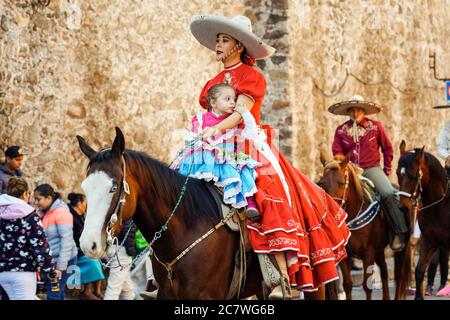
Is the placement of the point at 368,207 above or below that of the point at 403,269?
above

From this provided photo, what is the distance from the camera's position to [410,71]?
21750 mm

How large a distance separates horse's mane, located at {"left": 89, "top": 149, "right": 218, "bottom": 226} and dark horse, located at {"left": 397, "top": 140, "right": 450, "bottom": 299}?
5.87m

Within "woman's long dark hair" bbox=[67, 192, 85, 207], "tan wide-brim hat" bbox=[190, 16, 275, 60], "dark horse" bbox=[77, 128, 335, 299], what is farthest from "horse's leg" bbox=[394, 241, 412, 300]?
"dark horse" bbox=[77, 128, 335, 299]

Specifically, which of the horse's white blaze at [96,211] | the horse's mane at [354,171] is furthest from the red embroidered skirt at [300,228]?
the horse's mane at [354,171]

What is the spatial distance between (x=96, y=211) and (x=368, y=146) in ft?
23.6

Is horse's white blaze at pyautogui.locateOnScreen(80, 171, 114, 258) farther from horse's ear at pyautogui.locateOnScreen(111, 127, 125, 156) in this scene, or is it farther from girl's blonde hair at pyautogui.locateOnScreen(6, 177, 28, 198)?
girl's blonde hair at pyautogui.locateOnScreen(6, 177, 28, 198)

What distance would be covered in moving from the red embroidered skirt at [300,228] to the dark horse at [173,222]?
0.27 metres

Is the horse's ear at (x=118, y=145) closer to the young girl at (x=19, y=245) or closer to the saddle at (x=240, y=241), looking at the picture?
the saddle at (x=240, y=241)

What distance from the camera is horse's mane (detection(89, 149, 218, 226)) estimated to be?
756cm

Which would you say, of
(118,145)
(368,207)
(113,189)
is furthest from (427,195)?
(113,189)

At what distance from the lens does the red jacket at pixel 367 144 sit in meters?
13.7

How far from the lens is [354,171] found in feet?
42.3

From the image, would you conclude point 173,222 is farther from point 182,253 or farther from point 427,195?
point 427,195

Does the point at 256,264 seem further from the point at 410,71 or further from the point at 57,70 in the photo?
the point at 410,71
